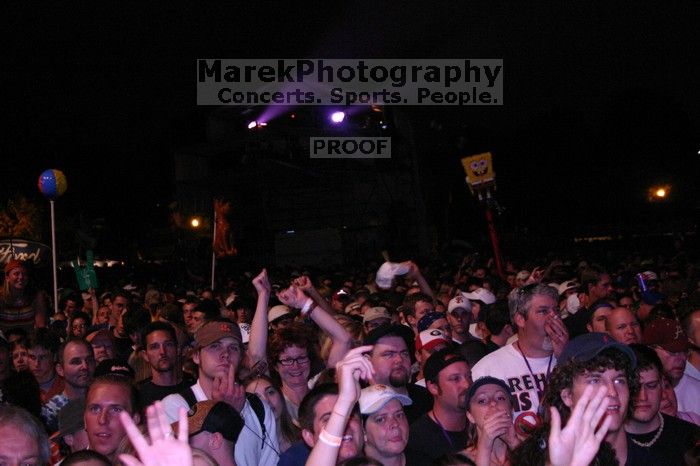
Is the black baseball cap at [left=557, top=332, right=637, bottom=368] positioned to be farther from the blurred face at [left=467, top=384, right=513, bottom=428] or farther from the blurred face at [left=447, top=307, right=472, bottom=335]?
the blurred face at [left=447, top=307, right=472, bottom=335]

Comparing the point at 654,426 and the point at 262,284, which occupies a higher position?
the point at 262,284

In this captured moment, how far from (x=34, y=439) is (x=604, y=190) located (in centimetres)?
4351

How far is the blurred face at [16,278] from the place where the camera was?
899 cm

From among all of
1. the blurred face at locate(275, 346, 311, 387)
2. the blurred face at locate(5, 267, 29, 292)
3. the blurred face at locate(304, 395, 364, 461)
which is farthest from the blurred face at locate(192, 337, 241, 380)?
the blurred face at locate(5, 267, 29, 292)

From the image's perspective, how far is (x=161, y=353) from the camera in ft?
20.2

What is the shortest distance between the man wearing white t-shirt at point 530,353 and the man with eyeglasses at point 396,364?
18.2 inches

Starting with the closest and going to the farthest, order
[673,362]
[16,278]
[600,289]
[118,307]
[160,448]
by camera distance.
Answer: [160,448], [673,362], [16,278], [118,307], [600,289]

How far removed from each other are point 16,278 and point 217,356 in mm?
4824

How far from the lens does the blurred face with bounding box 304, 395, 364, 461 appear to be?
3781 mm

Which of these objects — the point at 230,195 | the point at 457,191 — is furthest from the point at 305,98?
the point at 457,191

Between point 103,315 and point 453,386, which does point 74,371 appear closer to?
point 453,386

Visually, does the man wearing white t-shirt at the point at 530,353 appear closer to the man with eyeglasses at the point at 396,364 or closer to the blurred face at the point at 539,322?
the blurred face at the point at 539,322

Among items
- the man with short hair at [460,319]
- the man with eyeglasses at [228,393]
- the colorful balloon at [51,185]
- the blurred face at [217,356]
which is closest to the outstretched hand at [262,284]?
the man with eyeglasses at [228,393]

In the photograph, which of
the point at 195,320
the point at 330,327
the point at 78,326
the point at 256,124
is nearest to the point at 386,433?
the point at 330,327
